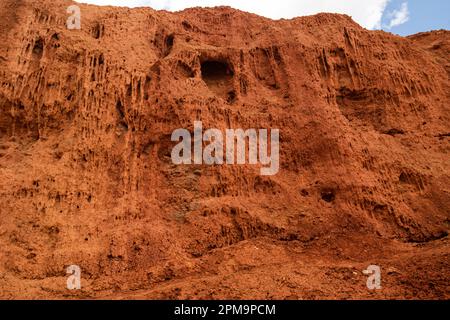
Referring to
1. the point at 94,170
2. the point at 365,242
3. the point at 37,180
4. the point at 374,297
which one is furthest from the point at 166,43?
the point at 374,297

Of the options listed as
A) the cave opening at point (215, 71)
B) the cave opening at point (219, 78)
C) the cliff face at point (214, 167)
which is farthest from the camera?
the cave opening at point (215, 71)

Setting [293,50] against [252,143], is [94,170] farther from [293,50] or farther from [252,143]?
[293,50]

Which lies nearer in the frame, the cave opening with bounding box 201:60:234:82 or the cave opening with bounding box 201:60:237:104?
the cave opening with bounding box 201:60:237:104

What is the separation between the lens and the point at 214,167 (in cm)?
1271

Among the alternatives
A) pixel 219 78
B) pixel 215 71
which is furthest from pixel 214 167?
pixel 215 71

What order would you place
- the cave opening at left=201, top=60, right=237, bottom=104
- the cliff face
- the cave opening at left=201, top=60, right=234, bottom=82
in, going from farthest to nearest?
the cave opening at left=201, top=60, right=234, bottom=82
the cave opening at left=201, top=60, right=237, bottom=104
the cliff face

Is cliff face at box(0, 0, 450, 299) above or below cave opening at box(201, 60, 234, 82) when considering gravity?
below

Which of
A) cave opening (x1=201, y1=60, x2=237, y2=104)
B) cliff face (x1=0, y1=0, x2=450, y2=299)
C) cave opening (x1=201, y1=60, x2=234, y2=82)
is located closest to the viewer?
cliff face (x1=0, y1=0, x2=450, y2=299)

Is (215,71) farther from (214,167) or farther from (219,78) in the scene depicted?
(214,167)

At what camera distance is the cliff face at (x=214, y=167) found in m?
10.2

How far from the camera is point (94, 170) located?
12312mm

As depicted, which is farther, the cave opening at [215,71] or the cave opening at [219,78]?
the cave opening at [215,71]

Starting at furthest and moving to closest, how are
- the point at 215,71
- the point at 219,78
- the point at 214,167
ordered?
the point at 215,71 → the point at 219,78 → the point at 214,167

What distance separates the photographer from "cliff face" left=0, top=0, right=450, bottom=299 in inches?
401
